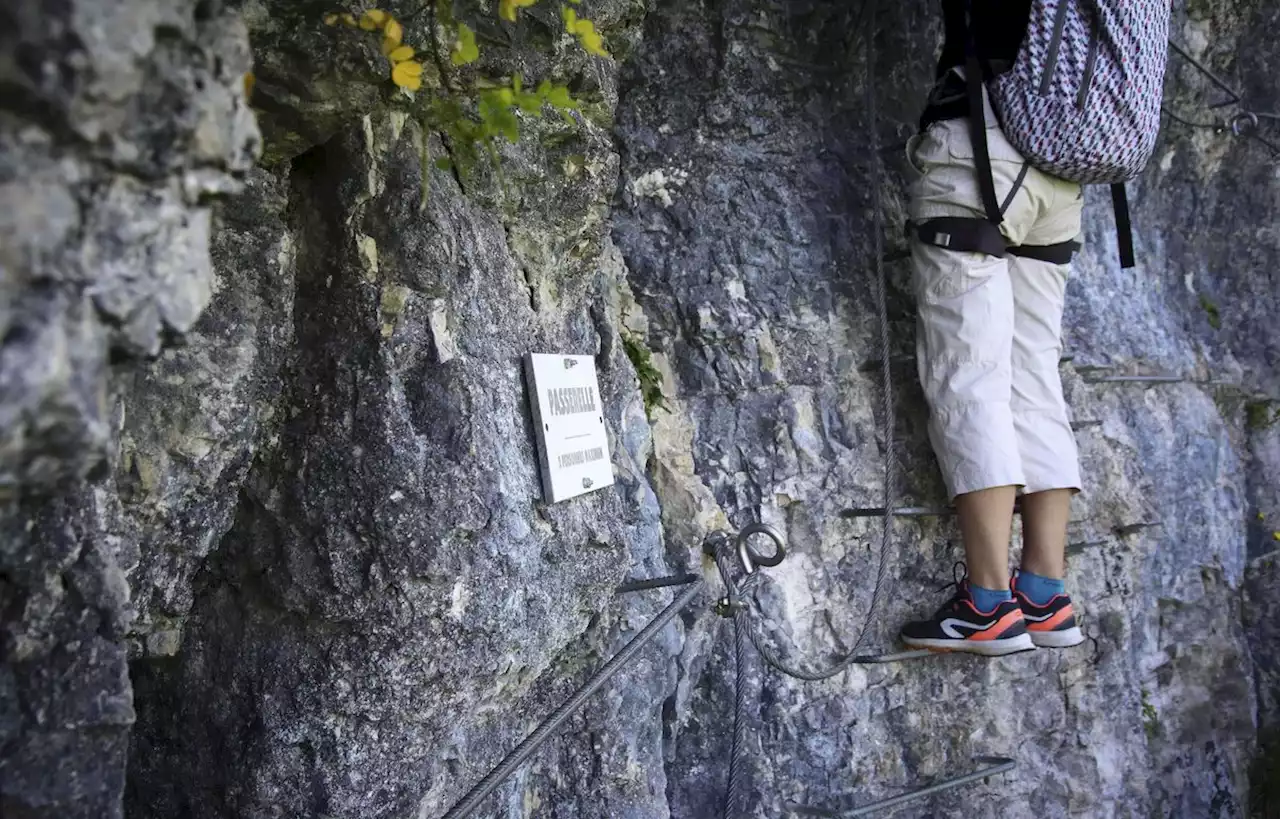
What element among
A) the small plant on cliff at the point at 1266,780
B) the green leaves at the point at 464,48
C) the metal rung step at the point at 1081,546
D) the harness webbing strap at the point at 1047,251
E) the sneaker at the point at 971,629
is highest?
the green leaves at the point at 464,48

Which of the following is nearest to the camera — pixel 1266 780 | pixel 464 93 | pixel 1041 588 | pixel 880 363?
pixel 464 93

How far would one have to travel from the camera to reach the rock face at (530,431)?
3.38ft

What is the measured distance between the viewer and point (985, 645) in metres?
2.74

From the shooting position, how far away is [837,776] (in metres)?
2.75

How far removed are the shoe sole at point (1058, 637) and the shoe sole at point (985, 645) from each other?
0.11ft

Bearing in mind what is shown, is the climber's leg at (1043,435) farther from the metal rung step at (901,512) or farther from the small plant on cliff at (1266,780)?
the small plant on cliff at (1266,780)

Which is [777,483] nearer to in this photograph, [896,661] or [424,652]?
[896,661]

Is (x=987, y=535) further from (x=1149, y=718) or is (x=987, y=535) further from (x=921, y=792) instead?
(x=1149, y=718)

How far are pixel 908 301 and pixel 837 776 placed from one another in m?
1.36

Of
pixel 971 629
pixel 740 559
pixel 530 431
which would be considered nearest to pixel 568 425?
pixel 530 431

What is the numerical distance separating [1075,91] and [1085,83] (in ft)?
0.09

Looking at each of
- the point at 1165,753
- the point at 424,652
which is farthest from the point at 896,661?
the point at 424,652

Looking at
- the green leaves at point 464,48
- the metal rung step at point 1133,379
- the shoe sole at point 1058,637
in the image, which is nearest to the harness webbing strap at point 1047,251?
the metal rung step at point 1133,379

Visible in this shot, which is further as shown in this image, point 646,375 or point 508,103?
point 646,375
